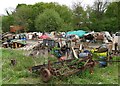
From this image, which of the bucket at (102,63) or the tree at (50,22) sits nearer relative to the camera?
the bucket at (102,63)

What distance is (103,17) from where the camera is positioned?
104 ft

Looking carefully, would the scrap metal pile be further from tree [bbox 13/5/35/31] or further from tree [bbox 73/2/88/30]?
tree [bbox 13/5/35/31]

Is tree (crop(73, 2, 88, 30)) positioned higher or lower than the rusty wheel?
higher

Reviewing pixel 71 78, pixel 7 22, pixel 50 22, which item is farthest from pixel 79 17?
pixel 71 78

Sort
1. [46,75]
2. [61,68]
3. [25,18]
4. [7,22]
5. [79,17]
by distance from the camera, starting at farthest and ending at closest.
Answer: [7,22]
[79,17]
[25,18]
[61,68]
[46,75]

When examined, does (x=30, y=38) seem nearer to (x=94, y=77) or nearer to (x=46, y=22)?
(x=46, y=22)

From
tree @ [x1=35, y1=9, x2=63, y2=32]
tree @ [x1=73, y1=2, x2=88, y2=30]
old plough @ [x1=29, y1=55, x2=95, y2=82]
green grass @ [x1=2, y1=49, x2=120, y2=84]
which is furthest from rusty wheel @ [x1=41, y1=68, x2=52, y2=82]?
tree @ [x1=73, y1=2, x2=88, y2=30]

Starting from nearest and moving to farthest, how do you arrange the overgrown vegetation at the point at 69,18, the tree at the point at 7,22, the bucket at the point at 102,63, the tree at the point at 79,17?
the bucket at the point at 102,63 < the overgrown vegetation at the point at 69,18 < the tree at the point at 79,17 < the tree at the point at 7,22

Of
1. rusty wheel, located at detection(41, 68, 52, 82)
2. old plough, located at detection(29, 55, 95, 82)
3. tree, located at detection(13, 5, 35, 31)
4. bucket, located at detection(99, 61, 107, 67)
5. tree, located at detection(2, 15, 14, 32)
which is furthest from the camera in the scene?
tree, located at detection(2, 15, 14, 32)

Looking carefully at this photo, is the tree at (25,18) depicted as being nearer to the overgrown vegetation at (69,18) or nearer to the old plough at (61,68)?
the overgrown vegetation at (69,18)

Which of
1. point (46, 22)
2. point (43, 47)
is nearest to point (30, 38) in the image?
point (46, 22)

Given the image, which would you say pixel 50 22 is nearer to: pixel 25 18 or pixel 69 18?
pixel 69 18

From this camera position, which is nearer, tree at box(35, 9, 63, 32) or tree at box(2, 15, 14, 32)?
tree at box(35, 9, 63, 32)

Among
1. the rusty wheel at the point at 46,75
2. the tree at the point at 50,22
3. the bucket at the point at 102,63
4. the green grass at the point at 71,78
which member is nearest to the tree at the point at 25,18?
the tree at the point at 50,22
